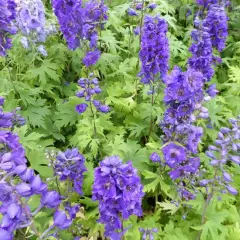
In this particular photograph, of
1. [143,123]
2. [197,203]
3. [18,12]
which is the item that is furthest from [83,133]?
[18,12]

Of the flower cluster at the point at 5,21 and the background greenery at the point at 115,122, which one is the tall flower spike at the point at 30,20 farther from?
the flower cluster at the point at 5,21

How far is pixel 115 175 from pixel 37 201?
51.7 inches

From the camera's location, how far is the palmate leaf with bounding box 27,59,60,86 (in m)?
4.72

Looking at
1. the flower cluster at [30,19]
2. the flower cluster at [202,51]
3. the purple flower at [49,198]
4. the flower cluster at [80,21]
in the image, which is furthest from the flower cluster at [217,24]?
the purple flower at [49,198]

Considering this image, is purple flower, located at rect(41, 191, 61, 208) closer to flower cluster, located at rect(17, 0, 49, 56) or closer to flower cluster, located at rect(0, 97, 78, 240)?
flower cluster, located at rect(0, 97, 78, 240)

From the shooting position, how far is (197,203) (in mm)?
3271

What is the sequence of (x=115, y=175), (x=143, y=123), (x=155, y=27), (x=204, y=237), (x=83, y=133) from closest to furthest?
(x=115, y=175) → (x=204, y=237) → (x=155, y=27) → (x=83, y=133) → (x=143, y=123)

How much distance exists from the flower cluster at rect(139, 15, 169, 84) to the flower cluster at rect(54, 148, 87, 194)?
4.43ft

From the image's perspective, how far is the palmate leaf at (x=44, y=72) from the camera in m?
4.72

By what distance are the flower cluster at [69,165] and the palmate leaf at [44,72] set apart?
1989mm

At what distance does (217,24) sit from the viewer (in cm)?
457

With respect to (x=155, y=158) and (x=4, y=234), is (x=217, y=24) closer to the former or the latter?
(x=155, y=158)

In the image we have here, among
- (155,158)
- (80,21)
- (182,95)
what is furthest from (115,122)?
(182,95)

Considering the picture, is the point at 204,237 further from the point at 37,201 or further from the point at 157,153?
the point at 37,201
